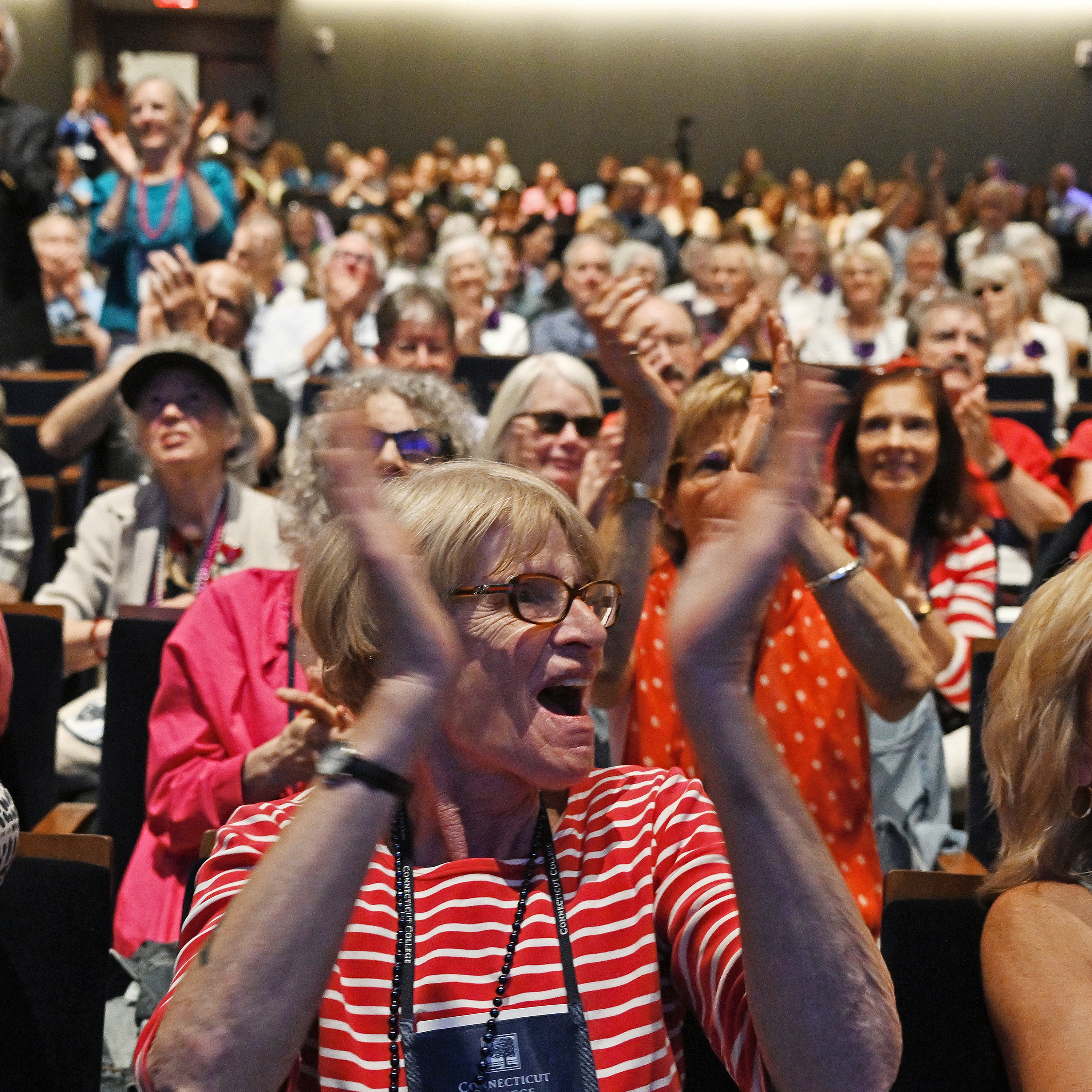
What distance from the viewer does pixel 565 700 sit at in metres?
1.21

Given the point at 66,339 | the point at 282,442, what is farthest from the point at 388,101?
the point at 282,442

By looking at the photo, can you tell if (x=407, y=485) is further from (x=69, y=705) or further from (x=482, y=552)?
(x=69, y=705)

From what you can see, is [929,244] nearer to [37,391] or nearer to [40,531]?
[37,391]

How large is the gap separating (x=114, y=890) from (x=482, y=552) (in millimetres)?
1173

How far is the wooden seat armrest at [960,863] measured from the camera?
69.6 inches

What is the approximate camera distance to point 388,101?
52.3 feet

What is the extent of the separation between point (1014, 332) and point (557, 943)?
4738 millimetres

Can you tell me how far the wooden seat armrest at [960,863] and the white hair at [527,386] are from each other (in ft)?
4.24

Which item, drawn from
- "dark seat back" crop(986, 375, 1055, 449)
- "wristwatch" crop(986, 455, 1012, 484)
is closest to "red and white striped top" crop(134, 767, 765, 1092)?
"wristwatch" crop(986, 455, 1012, 484)

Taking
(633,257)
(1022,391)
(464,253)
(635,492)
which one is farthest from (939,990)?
(633,257)

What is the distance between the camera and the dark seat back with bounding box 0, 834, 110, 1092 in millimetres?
1423

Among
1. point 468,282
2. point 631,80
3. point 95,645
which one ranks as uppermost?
point 631,80

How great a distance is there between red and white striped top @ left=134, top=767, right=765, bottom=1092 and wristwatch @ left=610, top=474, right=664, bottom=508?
2.46ft

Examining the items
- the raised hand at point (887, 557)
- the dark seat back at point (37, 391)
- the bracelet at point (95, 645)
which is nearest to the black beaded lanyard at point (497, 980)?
the raised hand at point (887, 557)
